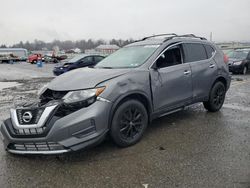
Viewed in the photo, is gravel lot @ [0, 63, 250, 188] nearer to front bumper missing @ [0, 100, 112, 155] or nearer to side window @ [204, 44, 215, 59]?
front bumper missing @ [0, 100, 112, 155]

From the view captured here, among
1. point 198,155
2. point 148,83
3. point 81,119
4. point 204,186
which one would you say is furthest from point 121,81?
point 204,186

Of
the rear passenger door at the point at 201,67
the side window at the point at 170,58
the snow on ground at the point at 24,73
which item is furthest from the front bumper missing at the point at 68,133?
the snow on ground at the point at 24,73

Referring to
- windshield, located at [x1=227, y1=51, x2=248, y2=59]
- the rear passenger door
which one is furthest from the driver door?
windshield, located at [x1=227, y1=51, x2=248, y2=59]

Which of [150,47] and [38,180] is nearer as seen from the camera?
[38,180]

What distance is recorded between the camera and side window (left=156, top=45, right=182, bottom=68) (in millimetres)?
4672

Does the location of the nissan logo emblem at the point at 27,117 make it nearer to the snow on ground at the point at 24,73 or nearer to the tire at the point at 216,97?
the tire at the point at 216,97

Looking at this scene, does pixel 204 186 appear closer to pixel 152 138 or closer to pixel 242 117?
pixel 152 138

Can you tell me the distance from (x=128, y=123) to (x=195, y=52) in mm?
2491

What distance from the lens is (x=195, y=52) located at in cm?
550

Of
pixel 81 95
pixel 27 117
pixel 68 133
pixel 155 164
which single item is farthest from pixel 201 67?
pixel 27 117

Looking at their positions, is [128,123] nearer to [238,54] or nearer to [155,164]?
[155,164]

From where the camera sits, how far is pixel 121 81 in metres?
3.92

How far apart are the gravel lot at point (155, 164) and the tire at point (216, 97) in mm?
1022

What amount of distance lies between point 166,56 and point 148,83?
2.77 feet
